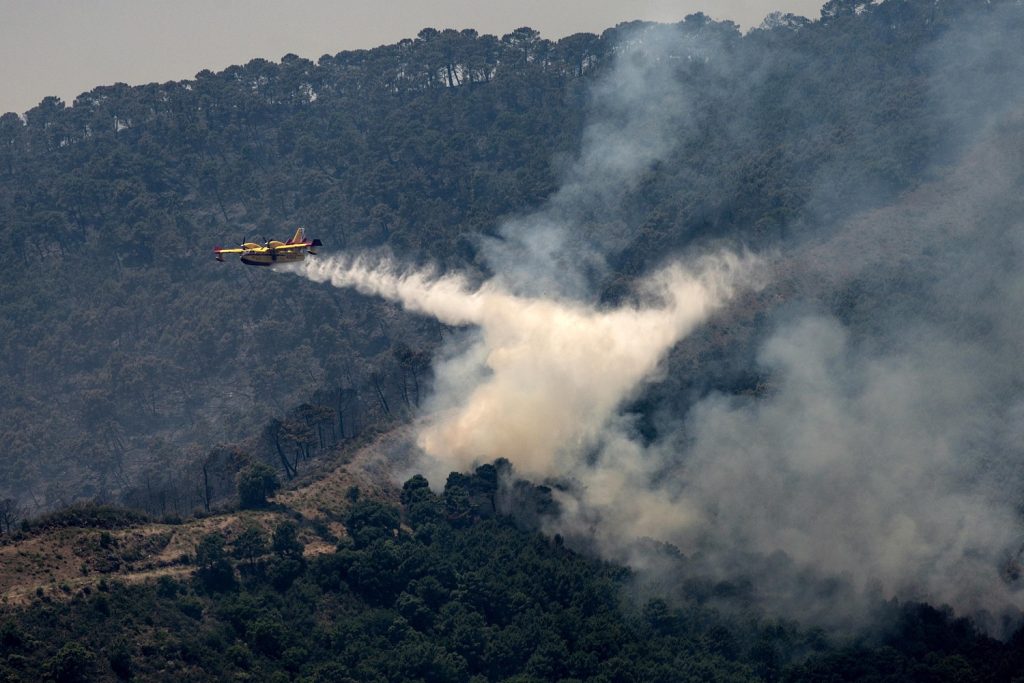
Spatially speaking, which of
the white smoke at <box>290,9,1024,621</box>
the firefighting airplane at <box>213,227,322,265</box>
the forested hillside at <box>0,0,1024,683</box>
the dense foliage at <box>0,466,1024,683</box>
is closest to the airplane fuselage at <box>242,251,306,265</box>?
the firefighting airplane at <box>213,227,322,265</box>

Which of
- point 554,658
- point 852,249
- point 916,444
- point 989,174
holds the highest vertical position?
point 989,174

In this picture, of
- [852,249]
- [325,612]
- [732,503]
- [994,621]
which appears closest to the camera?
[994,621]

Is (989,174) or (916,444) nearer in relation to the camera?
(916,444)

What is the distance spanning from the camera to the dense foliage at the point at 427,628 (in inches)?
4710

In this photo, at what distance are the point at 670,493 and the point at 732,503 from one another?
22.3 feet

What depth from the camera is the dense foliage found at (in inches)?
4710

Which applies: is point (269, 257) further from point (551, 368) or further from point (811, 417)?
point (811, 417)

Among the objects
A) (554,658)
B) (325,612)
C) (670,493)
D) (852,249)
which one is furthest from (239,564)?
(852,249)

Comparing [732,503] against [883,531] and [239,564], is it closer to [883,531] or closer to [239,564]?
[883,531]

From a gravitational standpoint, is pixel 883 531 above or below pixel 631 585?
above

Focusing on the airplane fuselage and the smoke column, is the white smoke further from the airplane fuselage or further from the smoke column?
the airplane fuselage

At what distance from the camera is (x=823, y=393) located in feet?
501

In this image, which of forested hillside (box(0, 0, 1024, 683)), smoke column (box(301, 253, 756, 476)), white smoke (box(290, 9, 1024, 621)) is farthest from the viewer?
A: smoke column (box(301, 253, 756, 476))

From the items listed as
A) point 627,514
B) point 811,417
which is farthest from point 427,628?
point 811,417
